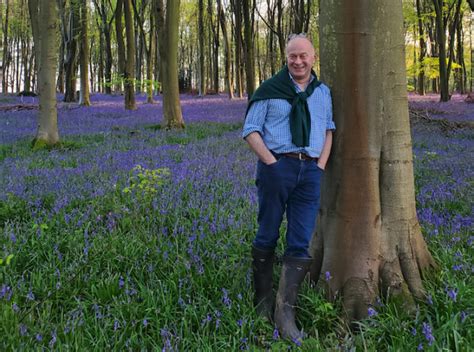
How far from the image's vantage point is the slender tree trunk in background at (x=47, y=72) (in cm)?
922

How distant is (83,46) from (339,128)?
66.4ft

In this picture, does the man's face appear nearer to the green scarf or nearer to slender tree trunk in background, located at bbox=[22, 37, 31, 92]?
the green scarf

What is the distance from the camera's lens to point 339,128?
2.92m

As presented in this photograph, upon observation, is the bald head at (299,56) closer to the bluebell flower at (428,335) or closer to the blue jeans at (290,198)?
the blue jeans at (290,198)

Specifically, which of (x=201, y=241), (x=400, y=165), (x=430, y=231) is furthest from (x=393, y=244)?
(x=201, y=241)

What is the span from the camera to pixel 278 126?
2746mm

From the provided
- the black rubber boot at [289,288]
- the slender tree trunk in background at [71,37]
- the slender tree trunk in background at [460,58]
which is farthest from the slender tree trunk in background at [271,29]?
the black rubber boot at [289,288]

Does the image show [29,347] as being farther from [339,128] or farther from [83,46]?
[83,46]

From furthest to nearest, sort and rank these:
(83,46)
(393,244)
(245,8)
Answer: (83,46), (245,8), (393,244)

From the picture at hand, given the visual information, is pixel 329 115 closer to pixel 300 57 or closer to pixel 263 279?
pixel 300 57

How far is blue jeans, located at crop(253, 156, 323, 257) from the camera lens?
107 inches

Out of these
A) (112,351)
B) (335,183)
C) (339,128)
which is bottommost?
(112,351)

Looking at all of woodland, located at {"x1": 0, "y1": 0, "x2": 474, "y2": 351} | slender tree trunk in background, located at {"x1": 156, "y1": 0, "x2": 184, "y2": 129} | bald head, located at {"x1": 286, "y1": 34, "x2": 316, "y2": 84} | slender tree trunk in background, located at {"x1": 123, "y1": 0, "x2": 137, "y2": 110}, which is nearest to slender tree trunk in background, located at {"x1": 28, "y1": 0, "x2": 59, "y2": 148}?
slender tree trunk in background, located at {"x1": 156, "y1": 0, "x2": 184, "y2": 129}

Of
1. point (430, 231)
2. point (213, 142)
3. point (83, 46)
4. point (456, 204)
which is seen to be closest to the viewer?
point (430, 231)
